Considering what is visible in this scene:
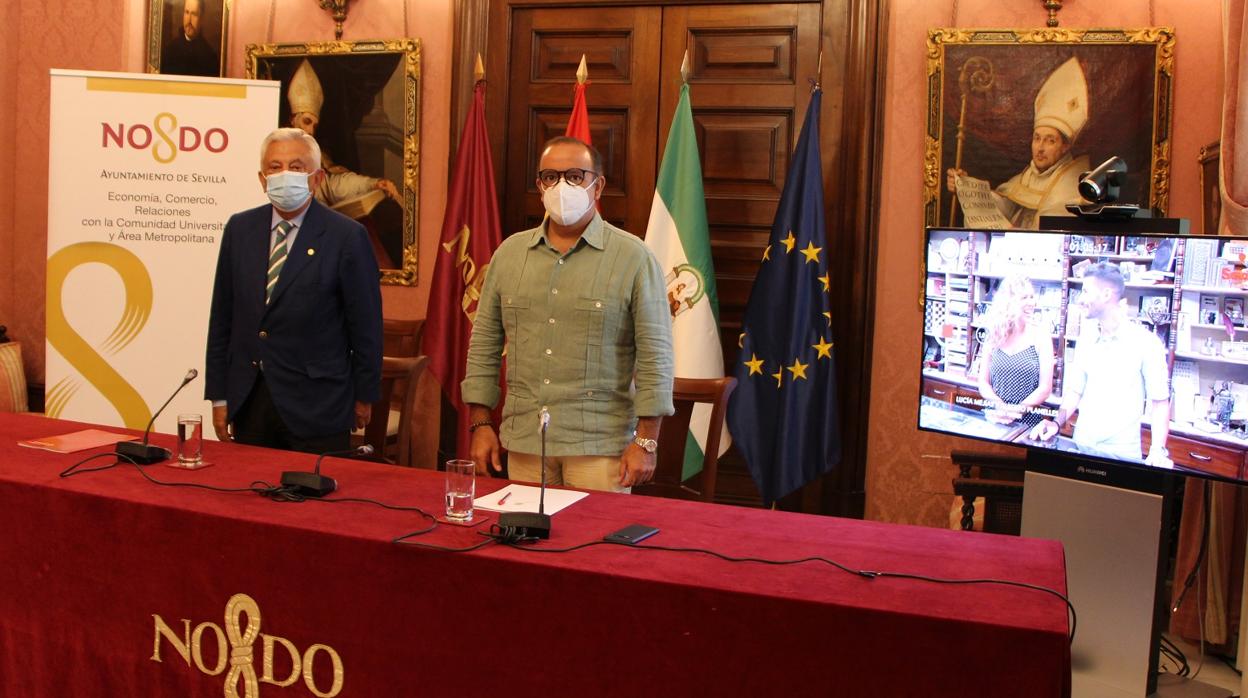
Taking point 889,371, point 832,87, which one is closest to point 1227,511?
point 889,371

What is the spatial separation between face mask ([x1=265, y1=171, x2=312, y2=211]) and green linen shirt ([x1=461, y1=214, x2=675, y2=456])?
2.30ft

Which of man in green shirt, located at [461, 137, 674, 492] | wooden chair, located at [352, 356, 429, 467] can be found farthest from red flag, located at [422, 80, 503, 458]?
man in green shirt, located at [461, 137, 674, 492]

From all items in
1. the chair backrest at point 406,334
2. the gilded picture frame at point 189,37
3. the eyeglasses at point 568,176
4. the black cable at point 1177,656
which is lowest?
the black cable at point 1177,656

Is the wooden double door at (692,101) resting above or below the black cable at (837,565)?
above

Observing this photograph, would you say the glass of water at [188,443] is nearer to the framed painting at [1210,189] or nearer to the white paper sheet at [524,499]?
the white paper sheet at [524,499]

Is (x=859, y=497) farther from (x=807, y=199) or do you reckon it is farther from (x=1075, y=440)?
(x=1075, y=440)

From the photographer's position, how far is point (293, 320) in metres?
3.04

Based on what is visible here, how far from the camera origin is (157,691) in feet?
7.02

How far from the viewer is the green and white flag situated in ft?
14.1

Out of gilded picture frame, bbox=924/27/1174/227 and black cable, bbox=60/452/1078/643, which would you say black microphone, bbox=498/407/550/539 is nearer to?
black cable, bbox=60/452/1078/643

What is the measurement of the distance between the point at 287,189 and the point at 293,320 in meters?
0.38

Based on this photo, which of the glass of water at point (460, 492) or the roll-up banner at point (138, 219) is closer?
the glass of water at point (460, 492)

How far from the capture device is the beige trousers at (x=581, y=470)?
276 centimetres

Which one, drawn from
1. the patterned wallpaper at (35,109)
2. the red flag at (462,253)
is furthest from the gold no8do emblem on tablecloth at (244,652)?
the patterned wallpaper at (35,109)
